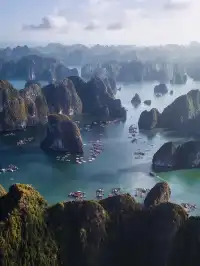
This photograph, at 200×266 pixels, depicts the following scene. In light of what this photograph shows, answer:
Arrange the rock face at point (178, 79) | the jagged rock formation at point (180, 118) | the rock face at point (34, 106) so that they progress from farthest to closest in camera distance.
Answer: the rock face at point (178, 79) < the rock face at point (34, 106) < the jagged rock formation at point (180, 118)

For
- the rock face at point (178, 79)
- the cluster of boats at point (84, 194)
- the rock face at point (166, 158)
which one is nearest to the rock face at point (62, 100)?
the rock face at point (166, 158)

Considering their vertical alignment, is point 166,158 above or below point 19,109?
below

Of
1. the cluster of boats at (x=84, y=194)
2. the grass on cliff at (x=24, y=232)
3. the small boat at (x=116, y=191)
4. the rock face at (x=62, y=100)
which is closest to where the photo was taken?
the grass on cliff at (x=24, y=232)

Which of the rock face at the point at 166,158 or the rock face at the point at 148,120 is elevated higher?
the rock face at the point at 148,120

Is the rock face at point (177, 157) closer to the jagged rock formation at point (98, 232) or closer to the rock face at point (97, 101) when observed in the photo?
the jagged rock formation at point (98, 232)

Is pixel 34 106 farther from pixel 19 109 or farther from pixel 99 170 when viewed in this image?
pixel 99 170

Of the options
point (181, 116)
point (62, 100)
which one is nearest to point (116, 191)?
point (181, 116)

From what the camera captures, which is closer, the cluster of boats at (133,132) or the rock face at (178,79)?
the cluster of boats at (133,132)

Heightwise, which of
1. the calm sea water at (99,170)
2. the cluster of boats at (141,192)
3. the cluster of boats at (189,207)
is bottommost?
the cluster of boats at (189,207)
